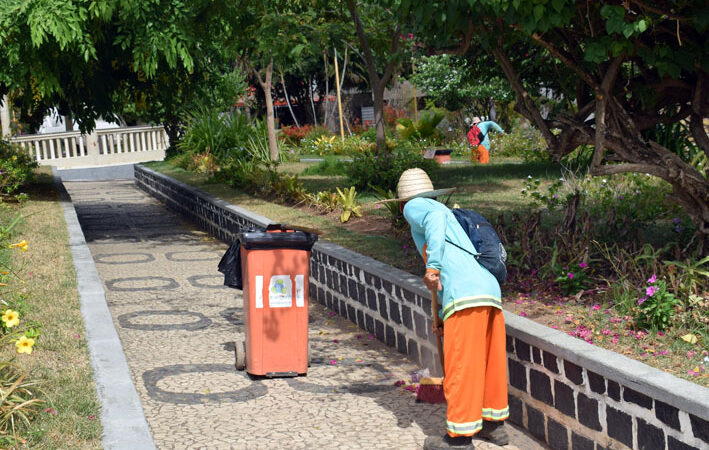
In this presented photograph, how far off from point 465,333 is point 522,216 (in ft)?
17.0

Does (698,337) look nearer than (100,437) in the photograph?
No

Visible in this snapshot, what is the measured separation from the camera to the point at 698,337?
4.91 metres

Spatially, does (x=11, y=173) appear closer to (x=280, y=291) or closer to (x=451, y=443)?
(x=280, y=291)

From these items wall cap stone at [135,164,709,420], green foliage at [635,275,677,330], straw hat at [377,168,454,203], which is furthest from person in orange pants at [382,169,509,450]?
green foliage at [635,275,677,330]

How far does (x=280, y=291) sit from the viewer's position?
6.37 m

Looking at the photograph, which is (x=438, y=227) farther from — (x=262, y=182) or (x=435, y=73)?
(x=435, y=73)

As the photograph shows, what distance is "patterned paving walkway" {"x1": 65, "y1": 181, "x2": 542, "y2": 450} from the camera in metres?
5.21

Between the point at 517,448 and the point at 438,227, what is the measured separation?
1.48 metres

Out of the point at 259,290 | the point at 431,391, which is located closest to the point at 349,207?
the point at 259,290

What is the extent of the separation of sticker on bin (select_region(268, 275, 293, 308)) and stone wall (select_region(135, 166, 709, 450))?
1.01 metres

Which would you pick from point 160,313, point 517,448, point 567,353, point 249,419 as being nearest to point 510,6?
point 567,353

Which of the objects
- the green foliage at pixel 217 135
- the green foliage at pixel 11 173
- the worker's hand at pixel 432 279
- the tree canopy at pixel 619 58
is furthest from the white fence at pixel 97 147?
the worker's hand at pixel 432 279

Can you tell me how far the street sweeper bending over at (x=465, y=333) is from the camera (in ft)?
15.7

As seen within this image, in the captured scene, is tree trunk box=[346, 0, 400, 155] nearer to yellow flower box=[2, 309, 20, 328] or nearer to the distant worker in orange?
the distant worker in orange
